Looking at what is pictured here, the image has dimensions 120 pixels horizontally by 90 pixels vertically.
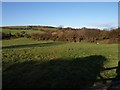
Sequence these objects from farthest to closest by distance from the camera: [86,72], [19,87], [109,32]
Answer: [109,32]
[86,72]
[19,87]

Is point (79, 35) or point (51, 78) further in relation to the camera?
point (79, 35)

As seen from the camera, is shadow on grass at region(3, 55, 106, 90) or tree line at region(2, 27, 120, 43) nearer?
shadow on grass at region(3, 55, 106, 90)

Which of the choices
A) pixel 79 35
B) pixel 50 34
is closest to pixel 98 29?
pixel 79 35

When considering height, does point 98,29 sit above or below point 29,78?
above

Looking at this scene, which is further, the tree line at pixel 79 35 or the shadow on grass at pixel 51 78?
the tree line at pixel 79 35

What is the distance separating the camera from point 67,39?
5575 cm

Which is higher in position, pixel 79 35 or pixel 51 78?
pixel 79 35

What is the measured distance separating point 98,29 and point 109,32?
5650 millimetres

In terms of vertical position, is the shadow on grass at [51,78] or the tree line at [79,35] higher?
the tree line at [79,35]

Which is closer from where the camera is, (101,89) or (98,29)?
(101,89)

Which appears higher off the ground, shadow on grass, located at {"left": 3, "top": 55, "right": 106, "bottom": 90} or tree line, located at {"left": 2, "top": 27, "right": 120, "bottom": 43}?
tree line, located at {"left": 2, "top": 27, "right": 120, "bottom": 43}

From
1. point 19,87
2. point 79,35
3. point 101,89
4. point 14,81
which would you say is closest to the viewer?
point 101,89

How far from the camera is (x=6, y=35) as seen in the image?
57906mm

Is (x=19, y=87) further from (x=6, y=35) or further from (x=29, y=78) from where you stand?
(x=6, y=35)
